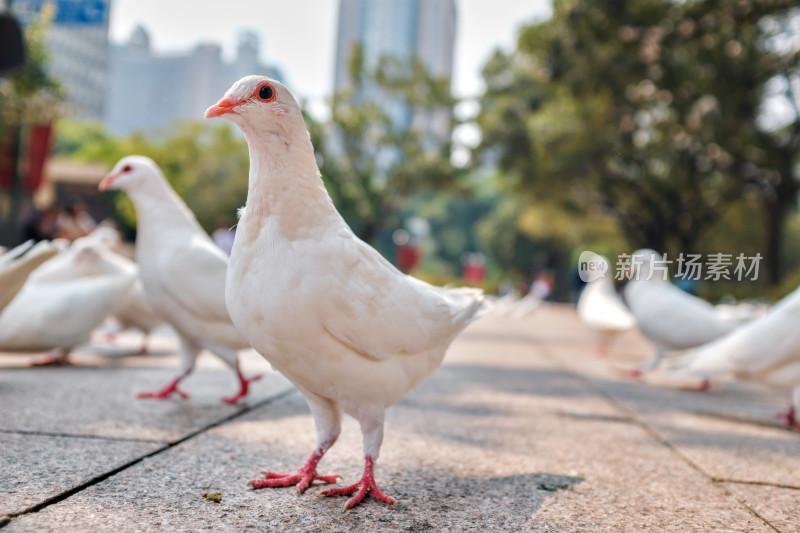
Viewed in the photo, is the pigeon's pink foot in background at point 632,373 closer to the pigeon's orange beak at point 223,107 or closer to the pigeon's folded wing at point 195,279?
the pigeon's folded wing at point 195,279

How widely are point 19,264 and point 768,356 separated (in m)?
4.74

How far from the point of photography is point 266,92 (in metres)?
2.27

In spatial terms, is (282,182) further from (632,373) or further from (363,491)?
(632,373)

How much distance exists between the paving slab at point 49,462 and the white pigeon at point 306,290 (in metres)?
0.60

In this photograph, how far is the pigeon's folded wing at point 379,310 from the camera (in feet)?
7.36

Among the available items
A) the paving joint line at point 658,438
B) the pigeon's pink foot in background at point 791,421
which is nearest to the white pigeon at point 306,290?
the paving joint line at point 658,438

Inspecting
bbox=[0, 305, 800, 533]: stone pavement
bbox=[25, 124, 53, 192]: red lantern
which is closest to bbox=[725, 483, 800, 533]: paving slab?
bbox=[0, 305, 800, 533]: stone pavement

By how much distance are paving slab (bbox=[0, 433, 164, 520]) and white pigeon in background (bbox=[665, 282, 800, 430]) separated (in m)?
3.86

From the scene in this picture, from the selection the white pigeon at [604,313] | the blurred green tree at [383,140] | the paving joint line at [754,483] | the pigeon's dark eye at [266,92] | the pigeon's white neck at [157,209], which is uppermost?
the blurred green tree at [383,140]

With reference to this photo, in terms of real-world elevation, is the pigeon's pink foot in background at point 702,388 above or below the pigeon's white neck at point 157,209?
below

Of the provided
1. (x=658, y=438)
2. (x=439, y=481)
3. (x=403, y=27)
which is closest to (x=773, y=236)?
(x=658, y=438)

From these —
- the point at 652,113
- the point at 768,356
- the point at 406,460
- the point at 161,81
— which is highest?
the point at 161,81

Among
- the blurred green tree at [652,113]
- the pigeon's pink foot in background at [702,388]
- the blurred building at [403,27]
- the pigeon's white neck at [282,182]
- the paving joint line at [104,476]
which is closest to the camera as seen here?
the paving joint line at [104,476]

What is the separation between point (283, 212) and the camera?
2.29 meters
